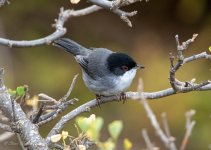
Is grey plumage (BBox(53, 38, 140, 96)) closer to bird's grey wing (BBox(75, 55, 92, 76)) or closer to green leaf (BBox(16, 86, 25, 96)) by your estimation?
bird's grey wing (BBox(75, 55, 92, 76))

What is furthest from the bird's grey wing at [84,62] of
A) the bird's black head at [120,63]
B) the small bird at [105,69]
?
the bird's black head at [120,63]

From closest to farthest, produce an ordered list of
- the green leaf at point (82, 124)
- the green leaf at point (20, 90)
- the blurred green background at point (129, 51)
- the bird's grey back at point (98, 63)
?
the green leaf at point (82, 124) < the green leaf at point (20, 90) < the bird's grey back at point (98, 63) < the blurred green background at point (129, 51)

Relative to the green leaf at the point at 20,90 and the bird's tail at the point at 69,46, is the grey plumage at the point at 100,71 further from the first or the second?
the green leaf at the point at 20,90

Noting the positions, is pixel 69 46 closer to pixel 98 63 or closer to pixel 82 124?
pixel 98 63

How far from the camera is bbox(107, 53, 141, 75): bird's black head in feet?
12.3

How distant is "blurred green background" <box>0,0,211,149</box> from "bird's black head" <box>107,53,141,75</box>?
2659 mm

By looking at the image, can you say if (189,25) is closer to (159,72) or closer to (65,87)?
(159,72)

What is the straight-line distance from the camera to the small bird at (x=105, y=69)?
3.73m

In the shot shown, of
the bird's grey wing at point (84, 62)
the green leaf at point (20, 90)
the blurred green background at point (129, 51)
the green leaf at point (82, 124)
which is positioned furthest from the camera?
the blurred green background at point (129, 51)

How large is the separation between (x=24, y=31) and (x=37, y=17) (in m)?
0.25

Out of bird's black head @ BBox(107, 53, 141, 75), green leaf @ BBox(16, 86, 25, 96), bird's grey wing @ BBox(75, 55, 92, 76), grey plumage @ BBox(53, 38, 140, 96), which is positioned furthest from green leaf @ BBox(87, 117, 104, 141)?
bird's grey wing @ BBox(75, 55, 92, 76)

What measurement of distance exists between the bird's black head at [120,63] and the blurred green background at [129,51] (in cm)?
266

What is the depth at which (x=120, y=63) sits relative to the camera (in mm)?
3783

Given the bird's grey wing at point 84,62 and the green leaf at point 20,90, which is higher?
the bird's grey wing at point 84,62
